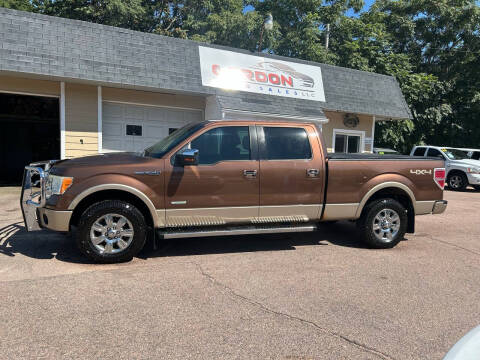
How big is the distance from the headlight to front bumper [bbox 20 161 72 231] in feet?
0.26

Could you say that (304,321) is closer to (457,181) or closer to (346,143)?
(346,143)

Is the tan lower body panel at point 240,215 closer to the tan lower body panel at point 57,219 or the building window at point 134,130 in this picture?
the tan lower body panel at point 57,219

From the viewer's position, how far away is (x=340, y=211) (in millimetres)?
5816

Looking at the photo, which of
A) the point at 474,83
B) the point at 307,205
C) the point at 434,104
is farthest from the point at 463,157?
the point at 307,205

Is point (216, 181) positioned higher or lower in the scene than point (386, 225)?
higher

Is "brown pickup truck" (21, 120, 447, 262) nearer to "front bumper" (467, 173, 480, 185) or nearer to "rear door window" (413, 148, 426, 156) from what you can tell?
"front bumper" (467, 173, 480, 185)

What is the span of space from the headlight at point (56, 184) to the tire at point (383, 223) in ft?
14.3

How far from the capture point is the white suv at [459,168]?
579 inches

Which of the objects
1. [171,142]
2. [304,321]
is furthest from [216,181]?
[304,321]

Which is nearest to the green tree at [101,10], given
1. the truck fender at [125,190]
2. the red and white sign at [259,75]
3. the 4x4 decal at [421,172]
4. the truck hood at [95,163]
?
the red and white sign at [259,75]

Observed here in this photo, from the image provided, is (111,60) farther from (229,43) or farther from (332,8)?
(332,8)

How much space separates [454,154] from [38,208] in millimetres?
16060

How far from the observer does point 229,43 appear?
26375 millimetres

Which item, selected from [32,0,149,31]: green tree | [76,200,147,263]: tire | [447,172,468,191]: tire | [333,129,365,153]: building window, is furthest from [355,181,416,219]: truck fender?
[32,0,149,31]: green tree
